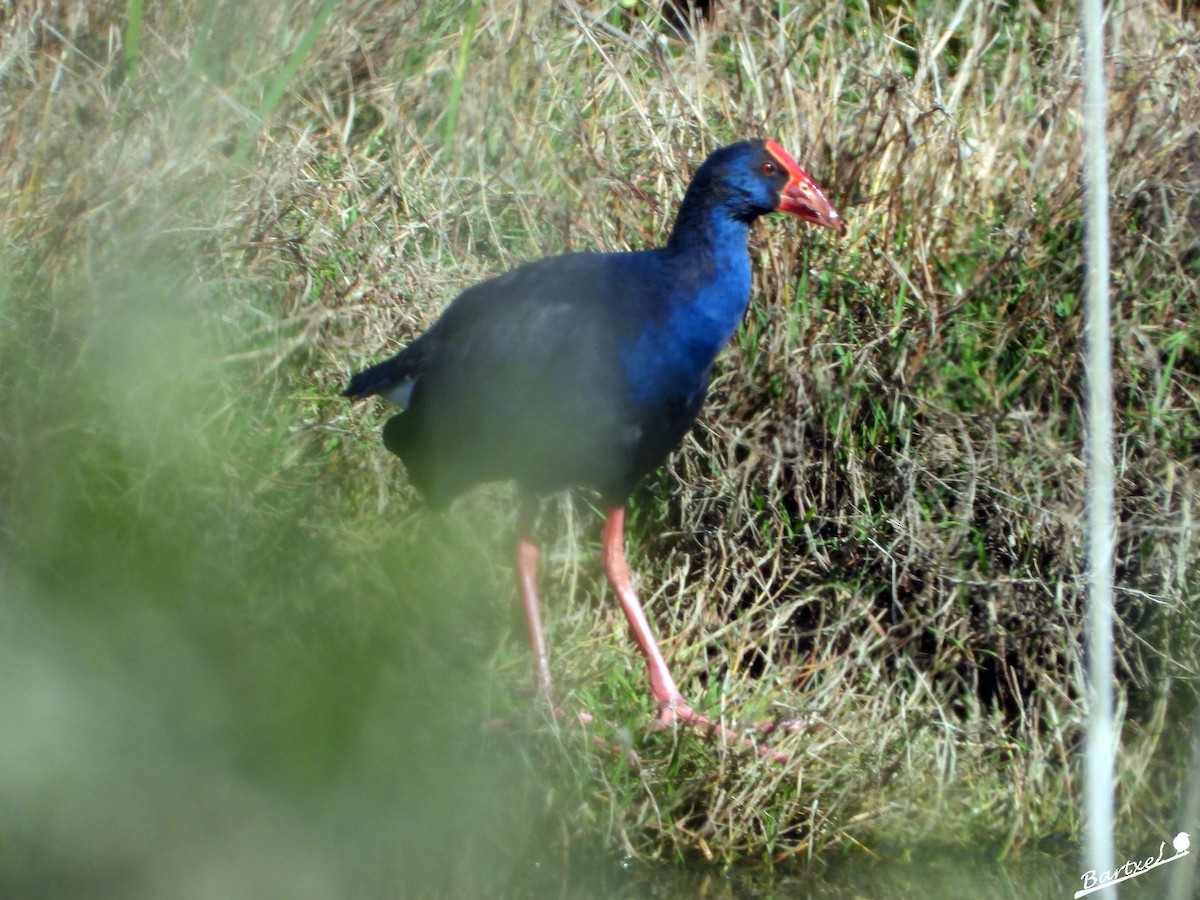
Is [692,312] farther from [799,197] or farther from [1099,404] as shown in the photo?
[1099,404]

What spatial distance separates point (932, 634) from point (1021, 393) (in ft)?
1.98

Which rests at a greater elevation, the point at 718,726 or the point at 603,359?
the point at 603,359

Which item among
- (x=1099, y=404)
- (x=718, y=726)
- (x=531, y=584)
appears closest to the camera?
(x=1099, y=404)

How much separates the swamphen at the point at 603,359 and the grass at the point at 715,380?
21 centimetres

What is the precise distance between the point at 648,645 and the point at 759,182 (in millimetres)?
976

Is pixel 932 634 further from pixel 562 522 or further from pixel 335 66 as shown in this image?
pixel 335 66

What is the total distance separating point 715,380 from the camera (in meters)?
3.26

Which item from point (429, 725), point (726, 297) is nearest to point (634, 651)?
point (726, 297)

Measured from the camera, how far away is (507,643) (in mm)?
3057

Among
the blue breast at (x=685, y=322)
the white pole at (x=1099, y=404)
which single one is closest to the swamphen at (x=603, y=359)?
the blue breast at (x=685, y=322)

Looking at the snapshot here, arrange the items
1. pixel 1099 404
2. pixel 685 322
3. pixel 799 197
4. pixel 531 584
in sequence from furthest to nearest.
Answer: pixel 531 584, pixel 799 197, pixel 685 322, pixel 1099 404

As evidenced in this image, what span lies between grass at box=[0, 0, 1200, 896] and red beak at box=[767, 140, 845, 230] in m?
0.35

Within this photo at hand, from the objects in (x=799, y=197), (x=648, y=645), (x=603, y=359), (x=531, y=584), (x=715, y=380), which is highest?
(x=799, y=197)

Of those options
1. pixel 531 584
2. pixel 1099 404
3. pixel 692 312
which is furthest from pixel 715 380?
pixel 1099 404
